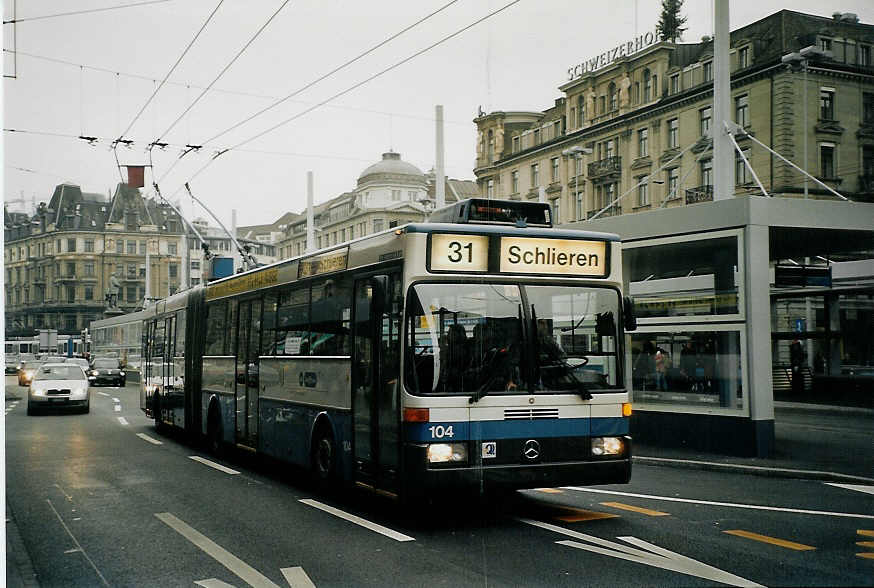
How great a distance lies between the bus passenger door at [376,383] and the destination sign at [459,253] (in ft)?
1.44

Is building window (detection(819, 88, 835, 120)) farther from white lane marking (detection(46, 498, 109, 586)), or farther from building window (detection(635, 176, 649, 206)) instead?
white lane marking (detection(46, 498, 109, 586))

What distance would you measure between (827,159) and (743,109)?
4.44 metres

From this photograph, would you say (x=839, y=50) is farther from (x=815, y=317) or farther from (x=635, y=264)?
(x=815, y=317)

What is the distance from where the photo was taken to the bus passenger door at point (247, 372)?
13.3 metres

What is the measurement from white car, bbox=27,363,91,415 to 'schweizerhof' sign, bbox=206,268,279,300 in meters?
10.2

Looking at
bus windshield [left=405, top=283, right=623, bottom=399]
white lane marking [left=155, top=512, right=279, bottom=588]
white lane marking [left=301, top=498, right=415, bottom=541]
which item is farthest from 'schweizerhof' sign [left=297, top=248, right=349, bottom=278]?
white lane marking [left=155, top=512, right=279, bottom=588]

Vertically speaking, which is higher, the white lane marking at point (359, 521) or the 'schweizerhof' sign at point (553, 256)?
the 'schweizerhof' sign at point (553, 256)

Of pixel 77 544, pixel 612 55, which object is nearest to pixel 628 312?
pixel 77 544

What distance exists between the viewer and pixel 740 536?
26.2 ft

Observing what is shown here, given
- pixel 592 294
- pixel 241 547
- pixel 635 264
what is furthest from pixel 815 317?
pixel 241 547

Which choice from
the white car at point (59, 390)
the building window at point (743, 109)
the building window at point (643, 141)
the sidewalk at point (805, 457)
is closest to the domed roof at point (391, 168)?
the building window at point (643, 141)

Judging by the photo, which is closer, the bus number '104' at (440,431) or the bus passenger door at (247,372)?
the bus number '104' at (440,431)

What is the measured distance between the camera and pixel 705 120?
21.4 meters

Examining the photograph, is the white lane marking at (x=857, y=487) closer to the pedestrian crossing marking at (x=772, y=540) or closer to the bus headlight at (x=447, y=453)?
the pedestrian crossing marking at (x=772, y=540)
